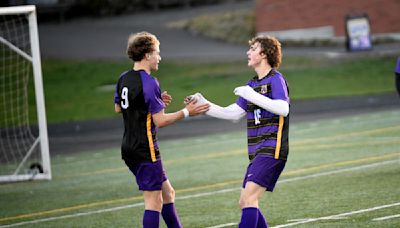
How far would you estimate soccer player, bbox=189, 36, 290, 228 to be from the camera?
335 inches

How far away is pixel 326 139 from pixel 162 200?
11.2 m

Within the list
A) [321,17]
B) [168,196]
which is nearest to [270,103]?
[168,196]

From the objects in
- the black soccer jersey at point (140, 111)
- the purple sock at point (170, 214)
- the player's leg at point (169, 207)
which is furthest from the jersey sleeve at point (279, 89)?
the purple sock at point (170, 214)

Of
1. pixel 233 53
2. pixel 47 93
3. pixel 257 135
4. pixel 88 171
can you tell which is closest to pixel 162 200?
pixel 257 135

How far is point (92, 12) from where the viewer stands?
47125 millimetres

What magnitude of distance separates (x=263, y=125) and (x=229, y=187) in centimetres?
534

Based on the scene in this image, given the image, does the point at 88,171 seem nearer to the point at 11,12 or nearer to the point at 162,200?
the point at 11,12

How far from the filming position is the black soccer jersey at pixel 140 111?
28.2ft

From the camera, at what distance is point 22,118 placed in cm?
2709

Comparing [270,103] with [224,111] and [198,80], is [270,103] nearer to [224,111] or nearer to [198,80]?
[224,111]

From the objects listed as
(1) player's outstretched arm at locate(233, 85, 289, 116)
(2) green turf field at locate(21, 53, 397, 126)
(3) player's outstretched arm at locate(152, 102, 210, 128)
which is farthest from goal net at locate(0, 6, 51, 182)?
(1) player's outstretched arm at locate(233, 85, 289, 116)

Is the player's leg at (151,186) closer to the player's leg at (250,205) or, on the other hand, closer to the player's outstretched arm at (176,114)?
the player's outstretched arm at (176,114)

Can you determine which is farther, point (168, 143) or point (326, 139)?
point (168, 143)

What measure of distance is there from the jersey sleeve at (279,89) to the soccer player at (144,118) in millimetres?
817
